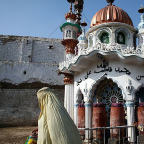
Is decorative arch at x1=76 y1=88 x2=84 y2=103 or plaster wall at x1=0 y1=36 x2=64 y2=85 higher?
plaster wall at x1=0 y1=36 x2=64 y2=85

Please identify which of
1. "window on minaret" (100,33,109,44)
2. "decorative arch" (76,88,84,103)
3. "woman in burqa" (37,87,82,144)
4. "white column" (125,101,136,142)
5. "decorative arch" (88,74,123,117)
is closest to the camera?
"woman in burqa" (37,87,82,144)

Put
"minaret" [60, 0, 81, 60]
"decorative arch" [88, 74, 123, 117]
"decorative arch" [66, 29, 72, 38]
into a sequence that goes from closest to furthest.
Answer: "decorative arch" [88, 74, 123, 117], "minaret" [60, 0, 81, 60], "decorative arch" [66, 29, 72, 38]

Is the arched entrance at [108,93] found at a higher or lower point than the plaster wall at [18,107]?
higher

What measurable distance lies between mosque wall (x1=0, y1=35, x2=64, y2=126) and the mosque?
29.2 feet

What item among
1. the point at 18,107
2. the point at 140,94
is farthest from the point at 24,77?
the point at 140,94

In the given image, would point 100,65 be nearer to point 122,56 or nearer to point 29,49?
point 122,56

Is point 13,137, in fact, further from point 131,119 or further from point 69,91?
point 131,119

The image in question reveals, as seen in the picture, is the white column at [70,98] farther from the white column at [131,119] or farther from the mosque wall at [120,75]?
the white column at [131,119]

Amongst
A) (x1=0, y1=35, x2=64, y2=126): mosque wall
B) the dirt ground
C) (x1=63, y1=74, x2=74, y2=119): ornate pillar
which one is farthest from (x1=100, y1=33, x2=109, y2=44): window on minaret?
(x1=0, y1=35, x2=64, y2=126): mosque wall

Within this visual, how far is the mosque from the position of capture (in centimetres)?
836

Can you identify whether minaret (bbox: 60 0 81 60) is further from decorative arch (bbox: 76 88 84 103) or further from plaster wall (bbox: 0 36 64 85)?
plaster wall (bbox: 0 36 64 85)

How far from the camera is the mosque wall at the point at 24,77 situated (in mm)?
18531

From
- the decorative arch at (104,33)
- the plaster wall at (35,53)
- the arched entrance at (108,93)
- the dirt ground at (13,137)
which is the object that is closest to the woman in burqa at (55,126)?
the arched entrance at (108,93)

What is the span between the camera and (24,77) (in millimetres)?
20250
